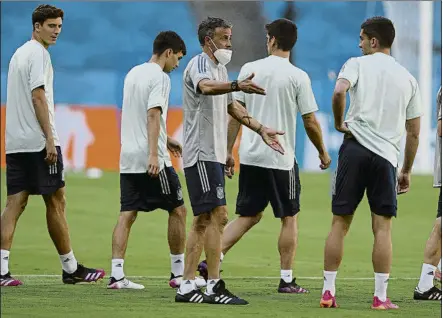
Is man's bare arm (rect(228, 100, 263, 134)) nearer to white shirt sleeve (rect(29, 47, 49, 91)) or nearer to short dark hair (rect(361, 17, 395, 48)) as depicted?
short dark hair (rect(361, 17, 395, 48))

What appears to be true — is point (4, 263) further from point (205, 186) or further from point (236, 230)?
point (205, 186)

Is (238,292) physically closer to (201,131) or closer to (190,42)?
(201,131)

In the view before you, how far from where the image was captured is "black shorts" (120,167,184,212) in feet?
33.0

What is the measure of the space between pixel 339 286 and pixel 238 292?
105 centimetres

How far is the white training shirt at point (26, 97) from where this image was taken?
9.73m

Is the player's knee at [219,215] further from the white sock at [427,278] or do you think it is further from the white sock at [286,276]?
the white sock at [427,278]

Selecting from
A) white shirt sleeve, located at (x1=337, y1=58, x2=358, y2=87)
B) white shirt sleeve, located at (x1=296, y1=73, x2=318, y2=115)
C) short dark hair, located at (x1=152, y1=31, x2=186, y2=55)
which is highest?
short dark hair, located at (x1=152, y1=31, x2=186, y2=55)

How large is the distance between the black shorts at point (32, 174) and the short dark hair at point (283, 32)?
200 centimetres

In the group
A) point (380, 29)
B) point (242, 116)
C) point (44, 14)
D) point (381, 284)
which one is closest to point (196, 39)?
point (44, 14)

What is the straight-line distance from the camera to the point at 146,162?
1003 centimetres

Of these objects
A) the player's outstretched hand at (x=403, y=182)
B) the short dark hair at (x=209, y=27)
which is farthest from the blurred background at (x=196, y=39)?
the short dark hair at (x=209, y=27)

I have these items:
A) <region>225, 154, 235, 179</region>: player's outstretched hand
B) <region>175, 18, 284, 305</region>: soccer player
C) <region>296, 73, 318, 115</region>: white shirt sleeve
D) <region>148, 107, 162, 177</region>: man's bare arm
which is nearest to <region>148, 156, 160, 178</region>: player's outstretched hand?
<region>148, 107, 162, 177</region>: man's bare arm

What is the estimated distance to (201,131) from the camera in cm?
873

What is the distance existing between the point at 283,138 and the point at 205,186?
56.5 inches
